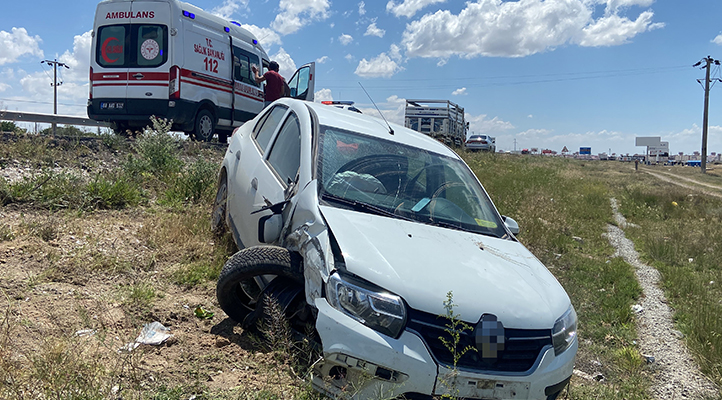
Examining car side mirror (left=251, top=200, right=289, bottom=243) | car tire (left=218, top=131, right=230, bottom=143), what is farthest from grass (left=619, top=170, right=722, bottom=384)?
car tire (left=218, top=131, right=230, bottom=143)

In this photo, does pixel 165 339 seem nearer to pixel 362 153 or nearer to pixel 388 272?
pixel 388 272

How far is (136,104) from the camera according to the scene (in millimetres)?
9883

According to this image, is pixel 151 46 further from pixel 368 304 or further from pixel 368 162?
pixel 368 304

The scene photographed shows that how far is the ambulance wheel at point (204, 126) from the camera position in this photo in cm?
1086

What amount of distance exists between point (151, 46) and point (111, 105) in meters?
1.48

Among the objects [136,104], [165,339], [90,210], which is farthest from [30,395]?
[136,104]

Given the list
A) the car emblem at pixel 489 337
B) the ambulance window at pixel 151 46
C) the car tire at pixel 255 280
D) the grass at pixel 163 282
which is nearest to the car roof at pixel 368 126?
the car tire at pixel 255 280

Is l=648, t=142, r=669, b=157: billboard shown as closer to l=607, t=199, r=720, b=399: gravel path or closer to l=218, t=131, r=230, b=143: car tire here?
l=218, t=131, r=230, b=143: car tire

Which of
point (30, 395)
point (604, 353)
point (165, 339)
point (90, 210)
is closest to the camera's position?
point (30, 395)

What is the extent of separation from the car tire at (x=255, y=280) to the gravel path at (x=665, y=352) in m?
2.77

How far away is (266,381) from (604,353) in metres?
3.00

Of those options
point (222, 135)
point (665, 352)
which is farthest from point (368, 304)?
point (222, 135)

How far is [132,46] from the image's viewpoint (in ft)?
32.1

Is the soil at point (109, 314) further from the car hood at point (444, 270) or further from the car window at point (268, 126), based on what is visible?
the car window at point (268, 126)
